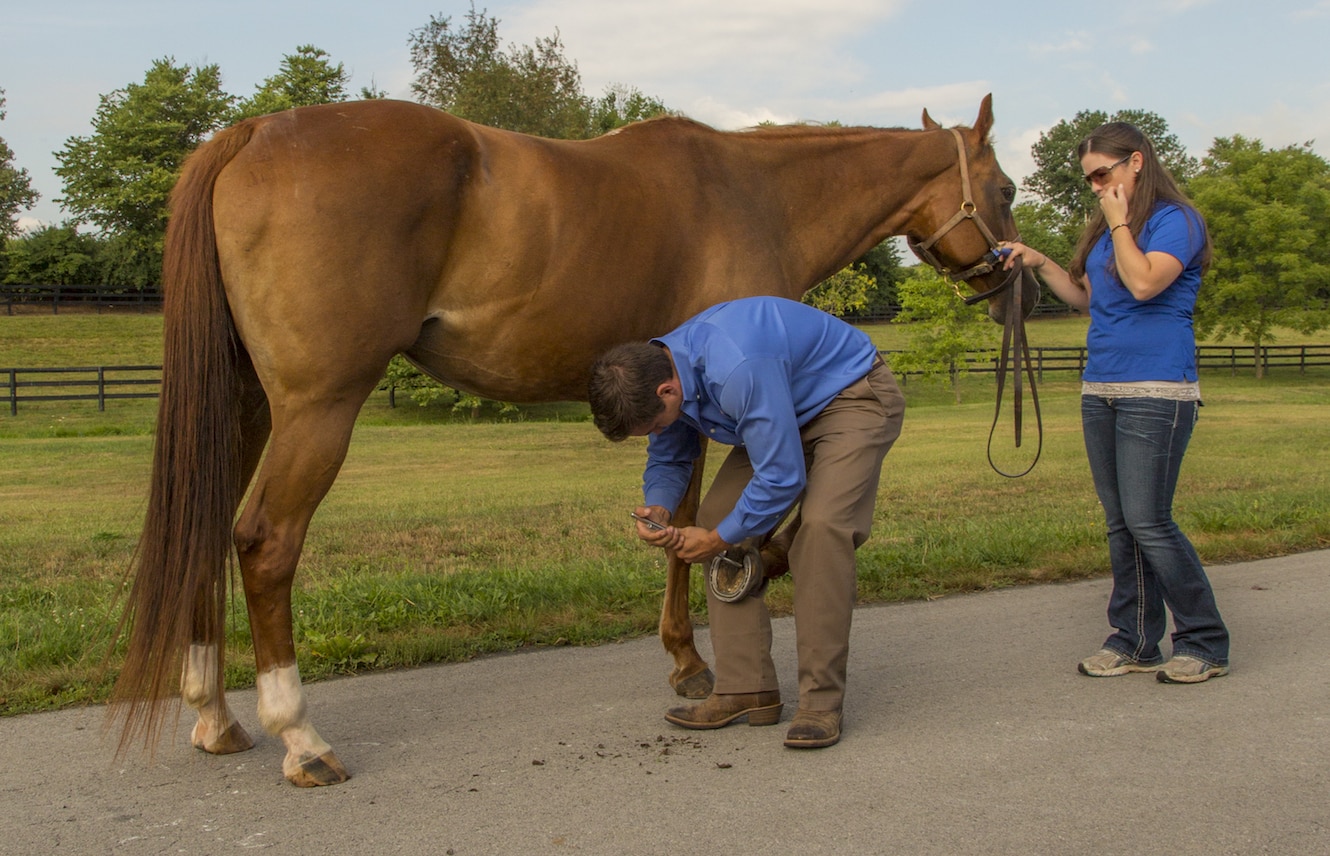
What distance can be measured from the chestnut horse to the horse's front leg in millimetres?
10

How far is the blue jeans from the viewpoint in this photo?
4.13m

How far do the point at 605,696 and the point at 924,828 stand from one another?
153cm

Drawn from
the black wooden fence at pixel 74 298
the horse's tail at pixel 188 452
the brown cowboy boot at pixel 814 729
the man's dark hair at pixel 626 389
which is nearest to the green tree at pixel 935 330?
the brown cowboy boot at pixel 814 729

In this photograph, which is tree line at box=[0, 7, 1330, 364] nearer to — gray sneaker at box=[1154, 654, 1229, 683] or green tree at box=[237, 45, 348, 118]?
green tree at box=[237, 45, 348, 118]

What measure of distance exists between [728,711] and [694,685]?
15.1 inches

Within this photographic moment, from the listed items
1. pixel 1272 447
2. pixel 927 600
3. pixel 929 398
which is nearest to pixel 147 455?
pixel 927 600

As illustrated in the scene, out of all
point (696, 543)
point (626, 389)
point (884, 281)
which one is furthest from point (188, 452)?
point (884, 281)

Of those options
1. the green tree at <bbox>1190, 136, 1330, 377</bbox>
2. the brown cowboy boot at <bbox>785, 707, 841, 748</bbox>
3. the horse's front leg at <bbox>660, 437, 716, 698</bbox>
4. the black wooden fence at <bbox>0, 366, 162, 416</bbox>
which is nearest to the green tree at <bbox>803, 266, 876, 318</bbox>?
the green tree at <bbox>1190, 136, 1330, 377</bbox>

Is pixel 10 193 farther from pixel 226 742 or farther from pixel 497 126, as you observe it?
pixel 226 742

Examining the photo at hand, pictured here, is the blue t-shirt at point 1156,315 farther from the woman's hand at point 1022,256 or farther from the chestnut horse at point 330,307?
the chestnut horse at point 330,307

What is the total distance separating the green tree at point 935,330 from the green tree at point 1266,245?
13.2 metres

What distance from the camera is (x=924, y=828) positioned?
2.75 meters

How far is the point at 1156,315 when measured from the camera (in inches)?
163

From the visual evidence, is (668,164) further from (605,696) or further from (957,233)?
(605,696)
